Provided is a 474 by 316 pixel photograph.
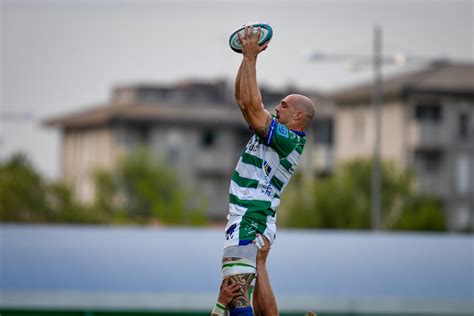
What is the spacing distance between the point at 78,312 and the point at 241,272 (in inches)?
196

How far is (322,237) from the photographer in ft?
56.0

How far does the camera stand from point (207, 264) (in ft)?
55.4

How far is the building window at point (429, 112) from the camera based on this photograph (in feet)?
179

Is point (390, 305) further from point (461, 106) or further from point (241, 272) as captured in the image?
point (461, 106)

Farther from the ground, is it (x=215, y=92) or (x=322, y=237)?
(x=215, y=92)

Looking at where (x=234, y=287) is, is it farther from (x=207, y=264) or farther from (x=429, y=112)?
(x=429, y=112)

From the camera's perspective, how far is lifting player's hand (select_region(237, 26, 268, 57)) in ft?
20.4

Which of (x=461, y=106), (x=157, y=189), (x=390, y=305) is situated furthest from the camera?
(x=157, y=189)

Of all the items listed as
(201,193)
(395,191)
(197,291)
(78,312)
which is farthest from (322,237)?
(201,193)

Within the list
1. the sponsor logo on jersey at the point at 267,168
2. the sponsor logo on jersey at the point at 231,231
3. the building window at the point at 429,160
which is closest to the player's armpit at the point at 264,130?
the sponsor logo on jersey at the point at 267,168

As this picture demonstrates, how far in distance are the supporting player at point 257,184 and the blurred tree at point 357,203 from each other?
35.2 metres

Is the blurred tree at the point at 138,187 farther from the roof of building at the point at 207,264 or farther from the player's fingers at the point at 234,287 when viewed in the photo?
the player's fingers at the point at 234,287

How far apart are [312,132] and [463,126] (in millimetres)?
10431

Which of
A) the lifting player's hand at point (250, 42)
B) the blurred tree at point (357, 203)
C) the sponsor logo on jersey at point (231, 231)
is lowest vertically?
the blurred tree at point (357, 203)
